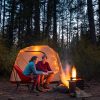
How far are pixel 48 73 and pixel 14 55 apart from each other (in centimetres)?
477

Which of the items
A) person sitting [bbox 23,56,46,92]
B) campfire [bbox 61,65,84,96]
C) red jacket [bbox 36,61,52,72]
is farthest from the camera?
red jacket [bbox 36,61,52,72]

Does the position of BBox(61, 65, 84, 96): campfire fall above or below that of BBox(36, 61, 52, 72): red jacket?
below

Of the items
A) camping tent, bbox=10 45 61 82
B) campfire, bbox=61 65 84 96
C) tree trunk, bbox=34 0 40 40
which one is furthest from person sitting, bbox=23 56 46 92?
tree trunk, bbox=34 0 40 40

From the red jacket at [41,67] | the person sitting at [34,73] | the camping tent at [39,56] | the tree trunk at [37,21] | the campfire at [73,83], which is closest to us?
the campfire at [73,83]

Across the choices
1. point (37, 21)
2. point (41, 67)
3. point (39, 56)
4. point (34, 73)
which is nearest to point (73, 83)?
point (34, 73)

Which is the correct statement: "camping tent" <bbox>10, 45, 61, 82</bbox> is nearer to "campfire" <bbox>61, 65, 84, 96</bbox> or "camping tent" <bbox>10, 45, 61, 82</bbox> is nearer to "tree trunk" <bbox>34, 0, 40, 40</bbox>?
"campfire" <bbox>61, 65, 84, 96</bbox>

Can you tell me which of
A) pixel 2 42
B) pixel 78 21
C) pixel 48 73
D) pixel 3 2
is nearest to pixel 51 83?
pixel 48 73

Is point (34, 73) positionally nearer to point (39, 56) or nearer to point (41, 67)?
point (41, 67)

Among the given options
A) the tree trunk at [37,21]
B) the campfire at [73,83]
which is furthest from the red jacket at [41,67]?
the tree trunk at [37,21]

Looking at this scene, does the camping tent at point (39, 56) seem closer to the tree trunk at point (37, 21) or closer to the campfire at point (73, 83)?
the campfire at point (73, 83)

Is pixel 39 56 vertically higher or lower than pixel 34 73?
higher

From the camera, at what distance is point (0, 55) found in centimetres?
1741

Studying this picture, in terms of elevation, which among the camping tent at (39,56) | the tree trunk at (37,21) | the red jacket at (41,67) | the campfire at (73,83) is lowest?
the campfire at (73,83)

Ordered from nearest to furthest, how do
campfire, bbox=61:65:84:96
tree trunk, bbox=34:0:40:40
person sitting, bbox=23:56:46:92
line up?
1. campfire, bbox=61:65:84:96
2. person sitting, bbox=23:56:46:92
3. tree trunk, bbox=34:0:40:40
